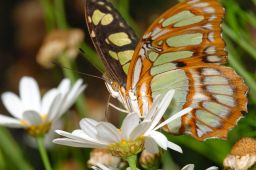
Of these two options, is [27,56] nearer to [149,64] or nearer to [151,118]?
[149,64]

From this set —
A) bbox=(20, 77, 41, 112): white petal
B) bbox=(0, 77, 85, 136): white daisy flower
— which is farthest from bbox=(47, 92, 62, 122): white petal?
bbox=(20, 77, 41, 112): white petal

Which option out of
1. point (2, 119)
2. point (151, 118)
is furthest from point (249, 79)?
point (2, 119)

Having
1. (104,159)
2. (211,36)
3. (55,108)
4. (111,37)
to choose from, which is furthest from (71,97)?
(211,36)

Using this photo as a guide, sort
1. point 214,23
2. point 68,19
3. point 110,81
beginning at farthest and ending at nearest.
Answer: point 68,19, point 110,81, point 214,23

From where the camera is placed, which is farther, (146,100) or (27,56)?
(27,56)

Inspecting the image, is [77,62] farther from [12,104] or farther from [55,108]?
[55,108]

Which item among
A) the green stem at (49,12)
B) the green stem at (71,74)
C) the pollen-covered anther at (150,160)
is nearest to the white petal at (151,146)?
the pollen-covered anther at (150,160)
